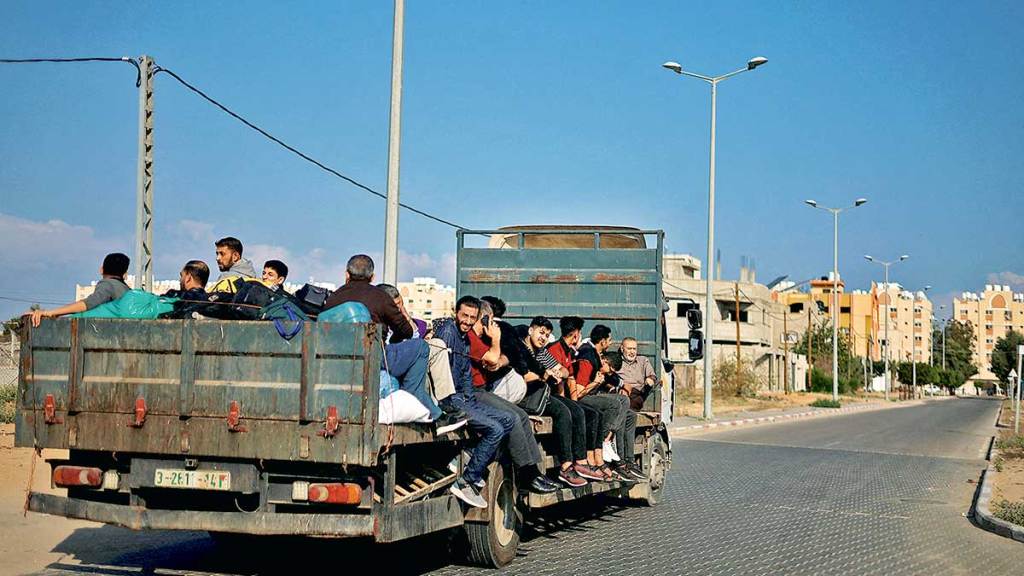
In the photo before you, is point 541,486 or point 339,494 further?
point 541,486

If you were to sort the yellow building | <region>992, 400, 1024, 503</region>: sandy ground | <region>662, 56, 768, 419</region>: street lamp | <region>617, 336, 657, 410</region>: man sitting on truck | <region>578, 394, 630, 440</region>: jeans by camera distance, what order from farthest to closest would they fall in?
the yellow building, <region>662, 56, 768, 419</region>: street lamp, <region>992, 400, 1024, 503</region>: sandy ground, <region>617, 336, 657, 410</region>: man sitting on truck, <region>578, 394, 630, 440</region>: jeans

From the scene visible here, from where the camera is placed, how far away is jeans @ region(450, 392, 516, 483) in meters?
8.31

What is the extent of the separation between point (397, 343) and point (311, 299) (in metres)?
0.70

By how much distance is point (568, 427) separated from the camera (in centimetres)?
1020

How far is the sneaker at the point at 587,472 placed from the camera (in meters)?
10.4

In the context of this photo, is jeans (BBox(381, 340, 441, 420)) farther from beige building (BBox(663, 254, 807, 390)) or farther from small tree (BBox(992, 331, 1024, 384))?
small tree (BBox(992, 331, 1024, 384))

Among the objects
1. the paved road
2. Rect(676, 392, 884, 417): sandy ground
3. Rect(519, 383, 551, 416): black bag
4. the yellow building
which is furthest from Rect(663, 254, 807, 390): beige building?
Rect(519, 383, 551, 416): black bag

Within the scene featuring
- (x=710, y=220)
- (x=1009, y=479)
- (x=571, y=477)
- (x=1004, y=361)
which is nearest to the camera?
(x=571, y=477)

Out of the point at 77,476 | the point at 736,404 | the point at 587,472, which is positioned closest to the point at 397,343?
the point at 77,476

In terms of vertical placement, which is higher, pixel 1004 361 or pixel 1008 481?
pixel 1004 361

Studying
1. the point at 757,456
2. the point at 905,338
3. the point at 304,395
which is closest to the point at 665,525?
the point at 304,395

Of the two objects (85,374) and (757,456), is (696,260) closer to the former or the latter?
(757,456)

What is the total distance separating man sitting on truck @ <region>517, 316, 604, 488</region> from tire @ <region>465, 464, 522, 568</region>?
1.05 meters

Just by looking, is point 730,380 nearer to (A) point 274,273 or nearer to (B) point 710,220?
(B) point 710,220
